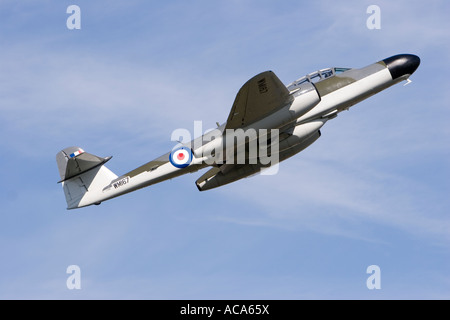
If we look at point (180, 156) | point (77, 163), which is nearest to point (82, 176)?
point (77, 163)

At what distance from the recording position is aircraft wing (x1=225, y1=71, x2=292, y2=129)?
31031mm

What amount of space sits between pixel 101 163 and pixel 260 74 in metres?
11.2

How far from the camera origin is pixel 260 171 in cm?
3744

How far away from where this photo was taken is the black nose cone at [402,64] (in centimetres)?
3631

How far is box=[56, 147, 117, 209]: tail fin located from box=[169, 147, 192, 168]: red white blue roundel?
4.39 meters

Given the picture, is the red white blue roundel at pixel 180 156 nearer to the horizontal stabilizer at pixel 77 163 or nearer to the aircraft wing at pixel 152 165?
the aircraft wing at pixel 152 165

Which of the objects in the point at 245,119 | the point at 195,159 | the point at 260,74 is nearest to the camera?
the point at 260,74

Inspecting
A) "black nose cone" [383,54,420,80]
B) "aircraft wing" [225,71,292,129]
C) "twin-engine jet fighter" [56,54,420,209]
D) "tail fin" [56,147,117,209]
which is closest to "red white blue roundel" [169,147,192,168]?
"twin-engine jet fighter" [56,54,420,209]

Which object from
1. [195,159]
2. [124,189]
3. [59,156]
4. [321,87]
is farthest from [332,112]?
[59,156]

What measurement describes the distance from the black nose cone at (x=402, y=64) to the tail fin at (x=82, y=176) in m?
16.2

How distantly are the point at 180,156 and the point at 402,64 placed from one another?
43.6 feet

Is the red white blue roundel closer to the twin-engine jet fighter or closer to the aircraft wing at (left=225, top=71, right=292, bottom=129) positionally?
the twin-engine jet fighter

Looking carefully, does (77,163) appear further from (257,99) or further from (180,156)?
(257,99)

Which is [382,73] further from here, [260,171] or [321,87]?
[260,171]
